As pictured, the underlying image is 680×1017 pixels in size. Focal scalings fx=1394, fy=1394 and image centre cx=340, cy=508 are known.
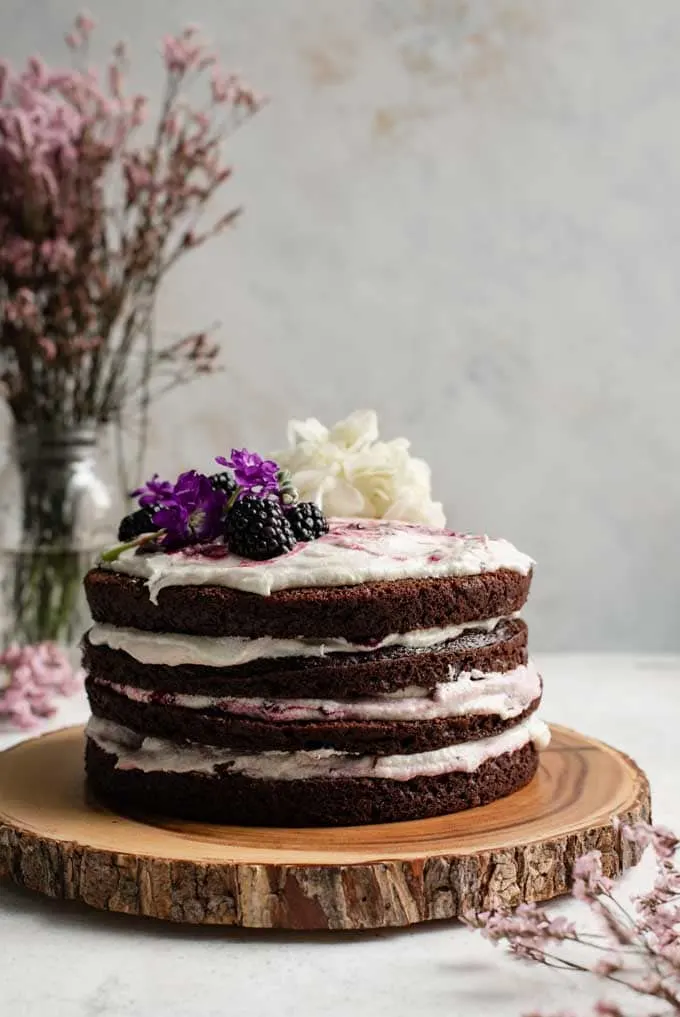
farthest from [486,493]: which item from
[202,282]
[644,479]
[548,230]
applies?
[202,282]

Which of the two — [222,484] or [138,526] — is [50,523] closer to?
[138,526]

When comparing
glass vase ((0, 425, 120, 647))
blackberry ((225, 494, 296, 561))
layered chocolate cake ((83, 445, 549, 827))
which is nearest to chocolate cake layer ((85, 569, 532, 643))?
layered chocolate cake ((83, 445, 549, 827))

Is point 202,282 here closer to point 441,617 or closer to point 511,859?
point 441,617

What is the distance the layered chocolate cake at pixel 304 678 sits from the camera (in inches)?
113

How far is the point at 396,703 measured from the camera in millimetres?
2914

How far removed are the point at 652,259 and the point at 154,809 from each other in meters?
4.23

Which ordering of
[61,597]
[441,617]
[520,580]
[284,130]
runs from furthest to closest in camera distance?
1. [284,130]
2. [61,597]
3. [520,580]
4. [441,617]

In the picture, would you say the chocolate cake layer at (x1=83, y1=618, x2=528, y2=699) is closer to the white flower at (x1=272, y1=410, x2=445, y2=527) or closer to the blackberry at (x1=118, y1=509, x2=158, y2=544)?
the blackberry at (x1=118, y1=509, x2=158, y2=544)

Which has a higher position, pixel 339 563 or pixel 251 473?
pixel 251 473

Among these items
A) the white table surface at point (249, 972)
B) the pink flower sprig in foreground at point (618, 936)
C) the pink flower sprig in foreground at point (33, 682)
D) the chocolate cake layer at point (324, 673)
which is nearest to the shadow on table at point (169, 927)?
the white table surface at point (249, 972)

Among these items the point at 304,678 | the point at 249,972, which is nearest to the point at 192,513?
the point at 304,678

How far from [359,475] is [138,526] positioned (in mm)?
662

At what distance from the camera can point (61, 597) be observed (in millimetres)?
4891

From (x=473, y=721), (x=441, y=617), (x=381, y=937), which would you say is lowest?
(x=381, y=937)
